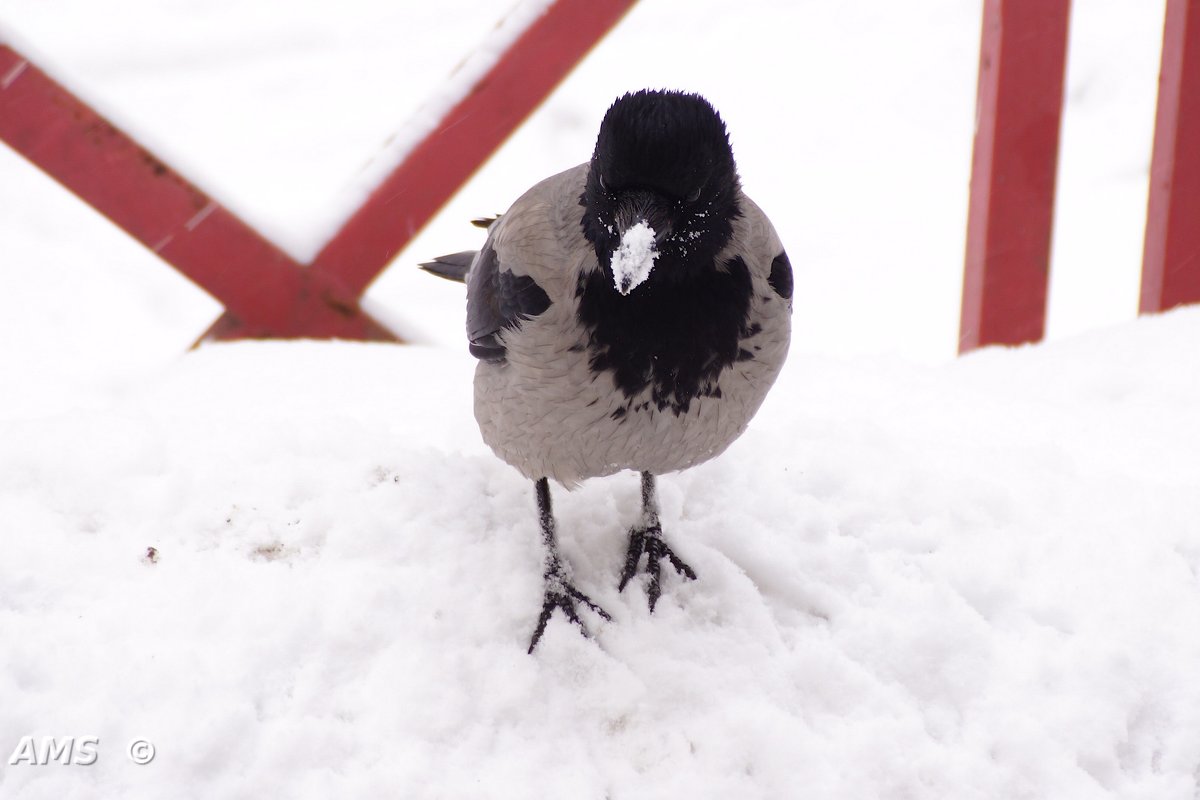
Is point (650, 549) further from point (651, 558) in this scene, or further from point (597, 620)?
point (597, 620)

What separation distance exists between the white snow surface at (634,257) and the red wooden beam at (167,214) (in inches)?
93.0

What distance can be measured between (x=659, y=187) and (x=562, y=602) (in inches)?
37.8

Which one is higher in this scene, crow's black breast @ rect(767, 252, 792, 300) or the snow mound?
crow's black breast @ rect(767, 252, 792, 300)

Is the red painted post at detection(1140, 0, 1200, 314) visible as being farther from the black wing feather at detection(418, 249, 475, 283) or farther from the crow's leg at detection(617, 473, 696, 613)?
the black wing feather at detection(418, 249, 475, 283)

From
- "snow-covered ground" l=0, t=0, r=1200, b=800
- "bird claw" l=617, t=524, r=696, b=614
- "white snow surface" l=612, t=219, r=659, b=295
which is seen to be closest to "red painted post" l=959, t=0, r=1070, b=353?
"snow-covered ground" l=0, t=0, r=1200, b=800

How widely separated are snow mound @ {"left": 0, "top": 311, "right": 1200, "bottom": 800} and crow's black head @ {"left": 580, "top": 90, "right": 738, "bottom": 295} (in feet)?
2.72

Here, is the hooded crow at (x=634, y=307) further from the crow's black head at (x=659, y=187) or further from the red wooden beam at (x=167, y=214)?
the red wooden beam at (x=167, y=214)

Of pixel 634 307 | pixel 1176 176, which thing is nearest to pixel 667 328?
pixel 634 307

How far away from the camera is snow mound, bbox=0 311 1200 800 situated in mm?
1834

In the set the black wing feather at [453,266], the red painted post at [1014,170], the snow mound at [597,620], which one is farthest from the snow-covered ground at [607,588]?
the black wing feather at [453,266]

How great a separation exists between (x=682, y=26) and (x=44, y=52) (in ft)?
19.6

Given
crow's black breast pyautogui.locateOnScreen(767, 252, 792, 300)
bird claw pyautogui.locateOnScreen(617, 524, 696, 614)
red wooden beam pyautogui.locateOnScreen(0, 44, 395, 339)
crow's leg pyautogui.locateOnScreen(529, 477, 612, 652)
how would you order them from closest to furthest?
crow's black breast pyautogui.locateOnScreen(767, 252, 792, 300)
crow's leg pyautogui.locateOnScreen(529, 477, 612, 652)
bird claw pyautogui.locateOnScreen(617, 524, 696, 614)
red wooden beam pyautogui.locateOnScreen(0, 44, 395, 339)

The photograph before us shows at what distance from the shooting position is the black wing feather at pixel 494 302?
1.93m

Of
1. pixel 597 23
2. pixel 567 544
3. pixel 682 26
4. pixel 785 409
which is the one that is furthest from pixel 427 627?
pixel 682 26
